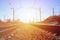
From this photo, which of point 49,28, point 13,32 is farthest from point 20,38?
point 49,28

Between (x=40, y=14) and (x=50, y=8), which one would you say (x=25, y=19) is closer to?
(x=40, y=14)

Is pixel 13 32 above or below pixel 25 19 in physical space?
below

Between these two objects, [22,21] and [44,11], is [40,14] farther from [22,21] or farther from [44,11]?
[22,21]

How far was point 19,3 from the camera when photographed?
310 centimetres

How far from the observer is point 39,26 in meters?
3.04

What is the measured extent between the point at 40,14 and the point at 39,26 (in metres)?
0.24

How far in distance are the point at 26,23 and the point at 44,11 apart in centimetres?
44

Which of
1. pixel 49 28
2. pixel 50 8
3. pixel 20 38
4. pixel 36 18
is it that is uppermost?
pixel 50 8

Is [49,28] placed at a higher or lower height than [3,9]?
lower

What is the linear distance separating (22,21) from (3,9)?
46cm

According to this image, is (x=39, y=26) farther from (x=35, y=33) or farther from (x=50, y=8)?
(x=50, y=8)

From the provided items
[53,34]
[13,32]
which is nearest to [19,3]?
[13,32]

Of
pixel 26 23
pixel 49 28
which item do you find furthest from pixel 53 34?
pixel 26 23

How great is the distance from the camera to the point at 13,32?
3012 millimetres
